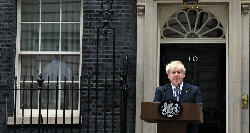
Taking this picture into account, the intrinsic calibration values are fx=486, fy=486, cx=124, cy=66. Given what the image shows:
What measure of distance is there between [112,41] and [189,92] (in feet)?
11.6

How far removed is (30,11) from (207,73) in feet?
11.8

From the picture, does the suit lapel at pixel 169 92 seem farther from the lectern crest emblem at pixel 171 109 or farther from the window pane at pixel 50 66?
the window pane at pixel 50 66

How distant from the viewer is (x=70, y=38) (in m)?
9.30

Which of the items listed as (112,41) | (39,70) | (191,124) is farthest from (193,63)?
(191,124)

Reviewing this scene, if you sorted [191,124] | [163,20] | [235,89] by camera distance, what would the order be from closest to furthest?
1. [191,124]
2. [235,89]
3. [163,20]

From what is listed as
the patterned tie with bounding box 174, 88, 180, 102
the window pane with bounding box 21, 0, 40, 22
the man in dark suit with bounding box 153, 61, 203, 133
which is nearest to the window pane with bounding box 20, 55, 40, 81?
the window pane with bounding box 21, 0, 40, 22

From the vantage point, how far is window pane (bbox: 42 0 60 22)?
9.36 meters

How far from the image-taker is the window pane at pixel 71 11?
9.33 metres

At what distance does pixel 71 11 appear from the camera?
9336mm

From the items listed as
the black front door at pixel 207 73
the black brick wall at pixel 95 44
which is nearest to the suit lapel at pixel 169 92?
the black brick wall at pixel 95 44

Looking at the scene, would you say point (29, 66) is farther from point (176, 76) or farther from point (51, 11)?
point (176, 76)

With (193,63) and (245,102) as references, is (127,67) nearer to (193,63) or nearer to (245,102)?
(193,63)

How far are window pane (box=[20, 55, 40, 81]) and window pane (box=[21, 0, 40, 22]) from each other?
720 mm

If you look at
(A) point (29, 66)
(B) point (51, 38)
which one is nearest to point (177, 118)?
(B) point (51, 38)
